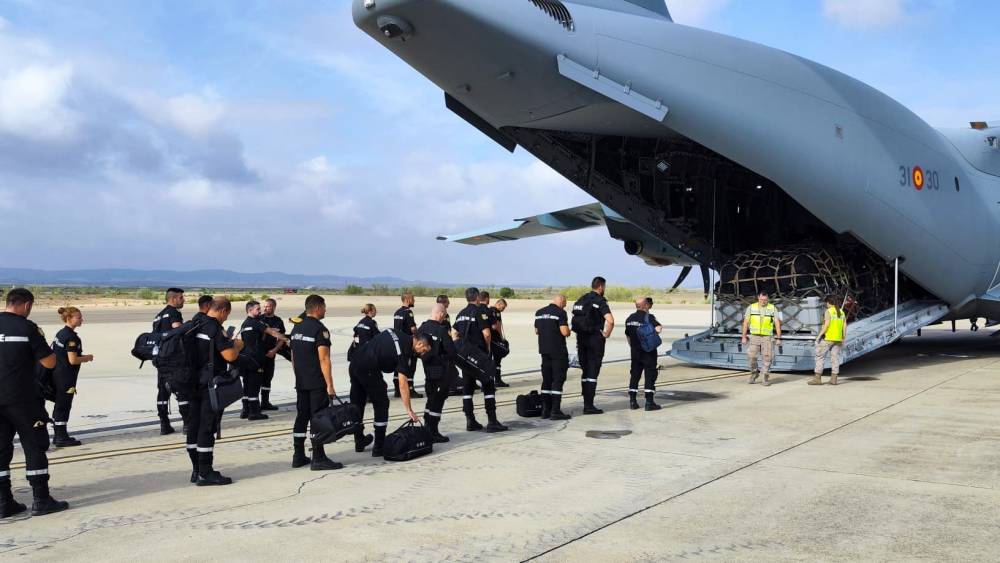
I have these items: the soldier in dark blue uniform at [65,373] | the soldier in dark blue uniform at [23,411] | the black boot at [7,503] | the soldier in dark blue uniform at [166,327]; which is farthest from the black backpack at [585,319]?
the black boot at [7,503]

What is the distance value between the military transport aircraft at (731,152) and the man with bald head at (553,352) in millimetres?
3417

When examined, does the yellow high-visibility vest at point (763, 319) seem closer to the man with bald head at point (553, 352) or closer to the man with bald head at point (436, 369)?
the man with bald head at point (553, 352)

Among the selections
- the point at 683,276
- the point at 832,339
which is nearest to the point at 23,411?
the point at 832,339

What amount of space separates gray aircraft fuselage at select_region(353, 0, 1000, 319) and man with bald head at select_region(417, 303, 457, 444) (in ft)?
13.5

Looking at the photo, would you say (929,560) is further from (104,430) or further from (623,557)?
(104,430)

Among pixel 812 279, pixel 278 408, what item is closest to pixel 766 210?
pixel 812 279

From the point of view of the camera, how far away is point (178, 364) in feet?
20.4

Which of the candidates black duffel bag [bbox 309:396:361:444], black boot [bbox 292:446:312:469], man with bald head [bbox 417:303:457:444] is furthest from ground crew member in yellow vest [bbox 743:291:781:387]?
black boot [bbox 292:446:312:469]

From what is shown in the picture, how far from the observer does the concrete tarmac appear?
450 cm

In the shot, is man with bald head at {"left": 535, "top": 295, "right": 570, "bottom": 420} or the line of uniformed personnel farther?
man with bald head at {"left": 535, "top": 295, "right": 570, "bottom": 420}

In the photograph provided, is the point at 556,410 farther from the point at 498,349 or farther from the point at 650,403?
the point at 498,349

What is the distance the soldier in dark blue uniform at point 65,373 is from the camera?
793 cm

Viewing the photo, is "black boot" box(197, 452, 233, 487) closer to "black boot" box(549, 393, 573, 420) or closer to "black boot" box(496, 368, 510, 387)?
"black boot" box(549, 393, 573, 420)

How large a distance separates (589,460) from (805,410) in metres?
4.09
